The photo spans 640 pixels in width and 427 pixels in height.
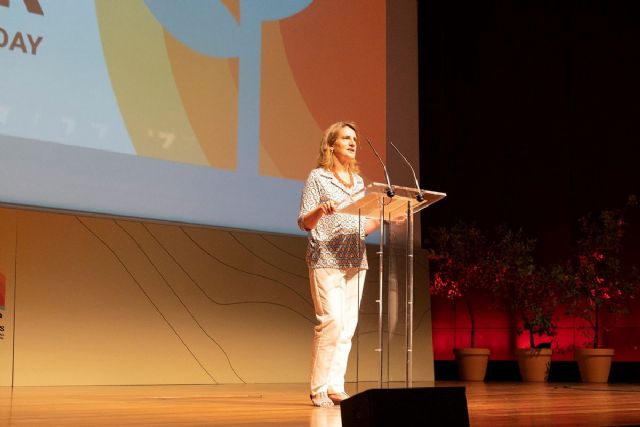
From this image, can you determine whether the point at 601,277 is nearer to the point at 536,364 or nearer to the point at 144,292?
the point at 536,364

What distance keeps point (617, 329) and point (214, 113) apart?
401 cm

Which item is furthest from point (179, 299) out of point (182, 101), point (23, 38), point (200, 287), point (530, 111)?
point (530, 111)

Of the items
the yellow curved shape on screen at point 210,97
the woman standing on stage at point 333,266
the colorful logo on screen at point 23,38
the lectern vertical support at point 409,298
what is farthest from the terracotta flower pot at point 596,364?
the colorful logo on screen at point 23,38

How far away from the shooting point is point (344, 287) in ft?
11.7

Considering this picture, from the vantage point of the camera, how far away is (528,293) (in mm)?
7473

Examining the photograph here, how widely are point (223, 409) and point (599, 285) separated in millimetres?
4689

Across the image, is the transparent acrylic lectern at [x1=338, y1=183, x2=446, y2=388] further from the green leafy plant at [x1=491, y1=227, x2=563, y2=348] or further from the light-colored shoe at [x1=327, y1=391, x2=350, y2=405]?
the green leafy plant at [x1=491, y1=227, x2=563, y2=348]

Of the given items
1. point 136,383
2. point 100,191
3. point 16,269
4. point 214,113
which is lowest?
point 136,383

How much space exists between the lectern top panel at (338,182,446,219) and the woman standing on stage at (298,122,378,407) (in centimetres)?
22

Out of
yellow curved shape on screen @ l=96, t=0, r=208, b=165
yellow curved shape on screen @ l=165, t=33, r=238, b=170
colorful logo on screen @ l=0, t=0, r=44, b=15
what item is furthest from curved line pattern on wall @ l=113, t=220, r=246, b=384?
colorful logo on screen @ l=0, t=0, r=44, b=15

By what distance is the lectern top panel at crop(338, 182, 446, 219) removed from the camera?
306 cm

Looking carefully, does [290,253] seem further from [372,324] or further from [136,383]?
[372,324]

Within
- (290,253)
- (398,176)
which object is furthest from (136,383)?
(398,176)

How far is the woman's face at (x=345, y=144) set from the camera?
3.55 m
